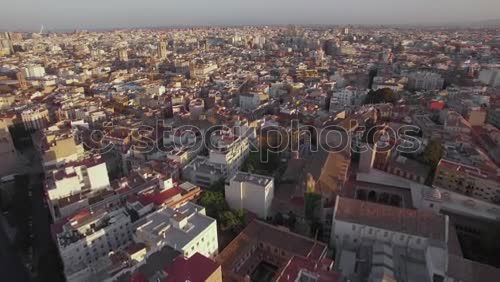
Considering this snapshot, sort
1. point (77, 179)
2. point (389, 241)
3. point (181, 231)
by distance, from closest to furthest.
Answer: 1. point (181, 231)
2. point (389, 241)
3. point (77, 179)

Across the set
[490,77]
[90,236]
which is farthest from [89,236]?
[490,77]

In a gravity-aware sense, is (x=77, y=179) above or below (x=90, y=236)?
above

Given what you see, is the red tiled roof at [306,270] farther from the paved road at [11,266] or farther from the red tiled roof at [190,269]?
the paved road at [11,266]

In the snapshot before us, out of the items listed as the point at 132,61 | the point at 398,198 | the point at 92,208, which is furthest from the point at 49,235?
the point at 132,61

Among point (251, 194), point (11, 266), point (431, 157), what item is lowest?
point (11, 266)

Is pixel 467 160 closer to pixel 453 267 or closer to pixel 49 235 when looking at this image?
pixel 453 267

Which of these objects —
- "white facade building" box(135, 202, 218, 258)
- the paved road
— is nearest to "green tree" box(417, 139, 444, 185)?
"white facade building" box(135, 202, 218, 258)

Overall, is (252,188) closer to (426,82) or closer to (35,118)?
(35,118)
